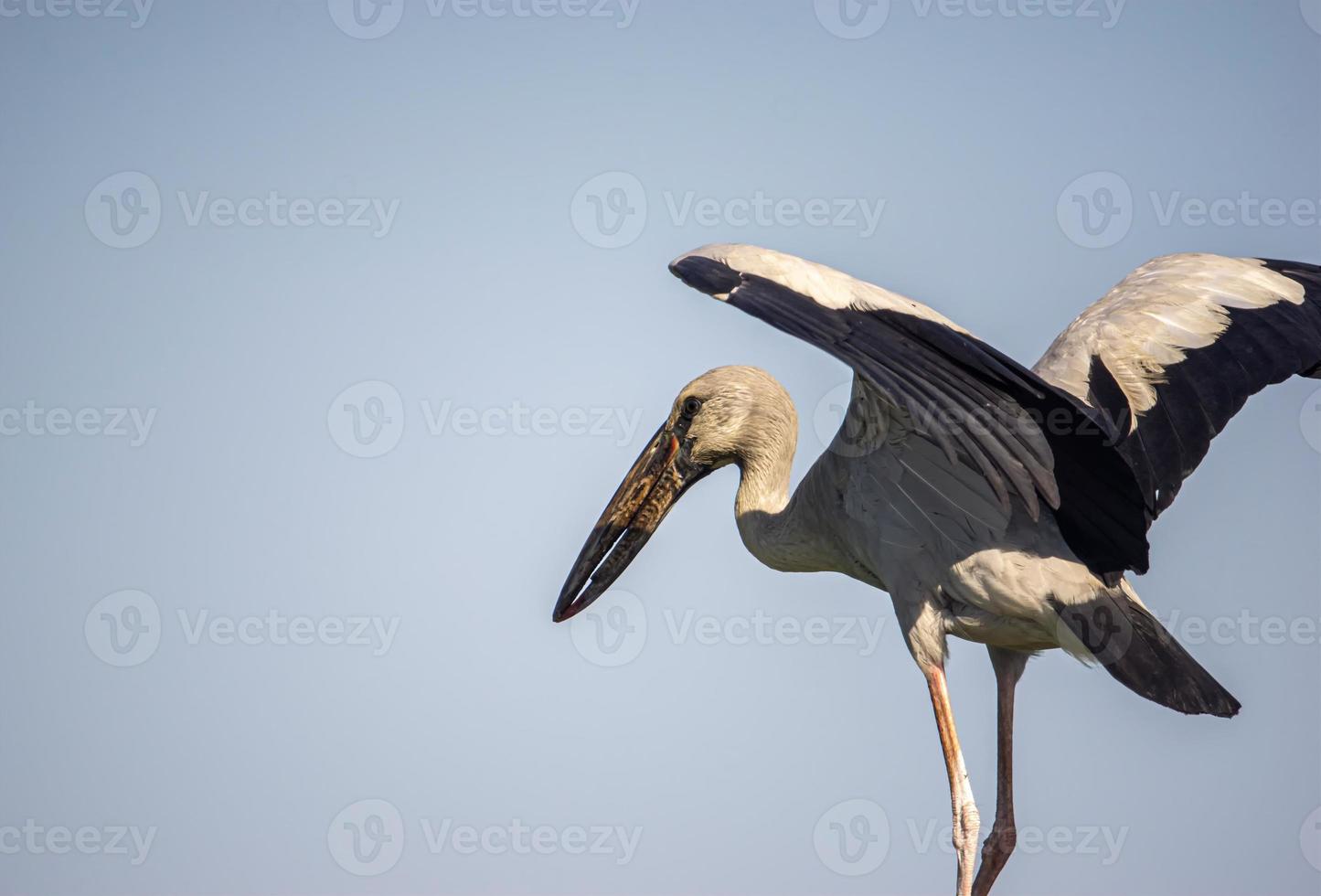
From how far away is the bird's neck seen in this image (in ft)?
22.0

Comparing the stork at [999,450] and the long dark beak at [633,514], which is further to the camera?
the long dark beak at [633,514]

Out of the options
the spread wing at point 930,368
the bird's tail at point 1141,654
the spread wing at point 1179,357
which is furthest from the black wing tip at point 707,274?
the bird's tail at point 1141,654

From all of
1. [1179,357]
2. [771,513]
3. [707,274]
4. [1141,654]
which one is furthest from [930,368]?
[771,513]

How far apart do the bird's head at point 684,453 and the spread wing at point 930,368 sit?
1.64 m

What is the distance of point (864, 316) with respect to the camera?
4895 mm

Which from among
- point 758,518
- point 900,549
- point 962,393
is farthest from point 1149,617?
point 758,518

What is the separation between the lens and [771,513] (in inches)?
271

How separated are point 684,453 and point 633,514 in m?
0.38

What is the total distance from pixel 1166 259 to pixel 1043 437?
6.18ft

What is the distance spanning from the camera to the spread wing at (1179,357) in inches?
234

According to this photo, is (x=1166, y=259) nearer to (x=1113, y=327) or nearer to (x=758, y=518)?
(x=1113, y=327)

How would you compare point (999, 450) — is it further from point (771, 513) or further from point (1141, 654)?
point (771, 513)

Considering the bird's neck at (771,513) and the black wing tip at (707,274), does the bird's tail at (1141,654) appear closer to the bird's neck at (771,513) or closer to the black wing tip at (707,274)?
the bird's neck at (771,513)

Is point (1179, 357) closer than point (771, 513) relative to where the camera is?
Yes
